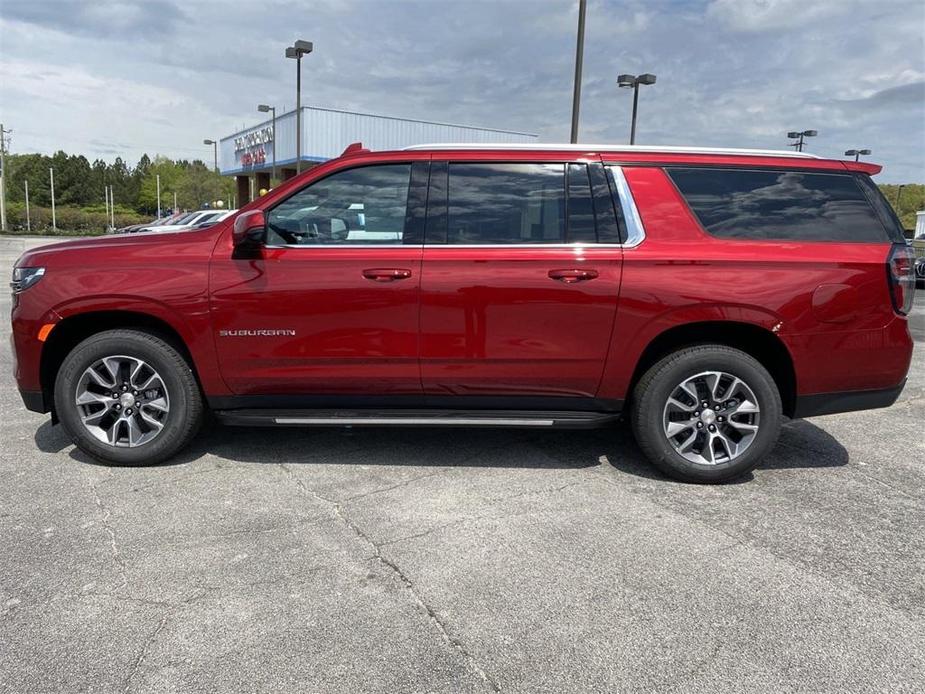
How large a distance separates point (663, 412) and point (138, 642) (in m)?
2.85

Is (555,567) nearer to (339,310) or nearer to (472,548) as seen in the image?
(472,548)

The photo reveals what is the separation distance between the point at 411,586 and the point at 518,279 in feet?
5.76

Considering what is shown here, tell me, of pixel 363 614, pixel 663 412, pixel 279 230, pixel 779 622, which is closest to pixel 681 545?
pixel 779 622

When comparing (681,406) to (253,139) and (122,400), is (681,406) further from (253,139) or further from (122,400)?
(253,139)

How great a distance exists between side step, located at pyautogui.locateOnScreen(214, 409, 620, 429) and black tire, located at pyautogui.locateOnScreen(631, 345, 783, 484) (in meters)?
0.22

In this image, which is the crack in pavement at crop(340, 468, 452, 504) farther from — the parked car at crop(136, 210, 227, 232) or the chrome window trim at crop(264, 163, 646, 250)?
the parked car at crop(136, 210, 227, 232)

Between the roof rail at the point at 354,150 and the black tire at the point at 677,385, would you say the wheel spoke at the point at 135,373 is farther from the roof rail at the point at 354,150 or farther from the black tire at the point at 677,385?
the black tire at the point at 677,385

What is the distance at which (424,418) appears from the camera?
13.0 ft

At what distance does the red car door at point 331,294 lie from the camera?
383 centimetres

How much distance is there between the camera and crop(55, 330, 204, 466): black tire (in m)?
3.95

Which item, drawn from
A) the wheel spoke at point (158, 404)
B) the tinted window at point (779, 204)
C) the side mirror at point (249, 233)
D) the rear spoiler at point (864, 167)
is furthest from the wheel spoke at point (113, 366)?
the rear spoiler at point (864, 167)

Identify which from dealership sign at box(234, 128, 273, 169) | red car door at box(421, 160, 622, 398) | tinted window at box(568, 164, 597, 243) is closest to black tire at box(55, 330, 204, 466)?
red car door at box(421, 160, 622, 398)

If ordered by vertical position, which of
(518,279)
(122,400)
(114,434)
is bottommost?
(114,434)

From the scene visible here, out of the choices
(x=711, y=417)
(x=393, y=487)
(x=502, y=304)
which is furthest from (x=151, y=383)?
(x=711, y=417)
